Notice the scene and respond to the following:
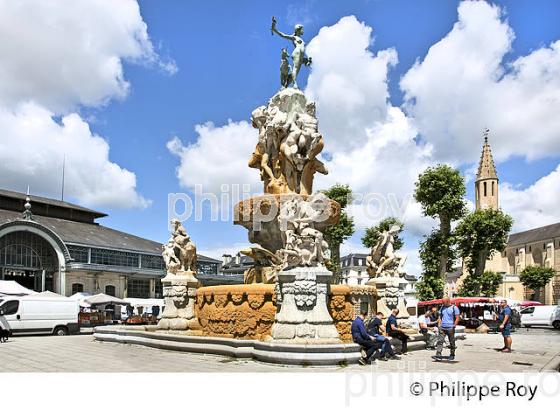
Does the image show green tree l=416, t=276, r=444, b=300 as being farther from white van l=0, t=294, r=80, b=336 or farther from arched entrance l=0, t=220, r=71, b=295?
arched entrance l=0, t=220, r=71, b=295

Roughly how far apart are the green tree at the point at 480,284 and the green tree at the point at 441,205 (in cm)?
263

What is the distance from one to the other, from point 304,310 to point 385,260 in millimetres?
6853

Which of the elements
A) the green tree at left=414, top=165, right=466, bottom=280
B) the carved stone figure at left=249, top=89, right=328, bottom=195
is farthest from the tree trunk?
the carved stone figure at left=249, top=89, right=328, bottom=195

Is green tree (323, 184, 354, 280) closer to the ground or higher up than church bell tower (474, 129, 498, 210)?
closer to the ground

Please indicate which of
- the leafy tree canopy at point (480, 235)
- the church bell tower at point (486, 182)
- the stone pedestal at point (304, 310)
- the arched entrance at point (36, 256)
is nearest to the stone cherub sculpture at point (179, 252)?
the stone pedestal at point (304, 310)

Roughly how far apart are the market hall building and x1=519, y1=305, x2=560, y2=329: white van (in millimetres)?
29854

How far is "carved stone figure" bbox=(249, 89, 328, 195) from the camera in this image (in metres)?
15.8

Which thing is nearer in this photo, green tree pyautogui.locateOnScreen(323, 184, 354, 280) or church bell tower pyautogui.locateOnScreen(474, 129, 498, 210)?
green tree pyautogui.locateOnScreen(323, 184, 354, 280)

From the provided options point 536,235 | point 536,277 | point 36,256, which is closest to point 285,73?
point 36,256

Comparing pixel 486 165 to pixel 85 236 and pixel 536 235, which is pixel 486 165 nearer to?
pixel 536 235

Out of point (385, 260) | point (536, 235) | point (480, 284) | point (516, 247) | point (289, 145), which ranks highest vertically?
point (536, 235)

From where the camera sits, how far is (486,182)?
98.4 meters
